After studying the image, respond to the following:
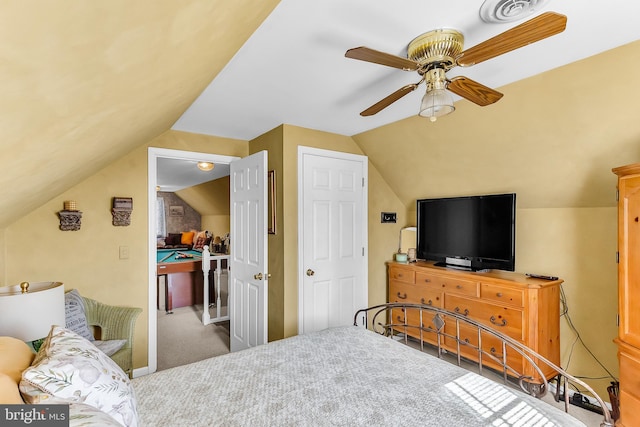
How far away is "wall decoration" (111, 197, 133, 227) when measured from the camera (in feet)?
9.12

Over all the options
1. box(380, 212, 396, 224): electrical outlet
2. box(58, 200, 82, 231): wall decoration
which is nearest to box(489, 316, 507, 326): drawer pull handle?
box(380, 212, 396, 224): electrical outlet

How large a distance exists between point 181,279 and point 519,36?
17.3 feet

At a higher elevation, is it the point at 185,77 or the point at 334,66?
the point at 334,66

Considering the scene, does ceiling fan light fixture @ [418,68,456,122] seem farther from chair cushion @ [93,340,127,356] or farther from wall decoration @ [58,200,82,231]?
wall decoration @ [58,200,82,231]

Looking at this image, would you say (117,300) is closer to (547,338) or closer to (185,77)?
(185,77)

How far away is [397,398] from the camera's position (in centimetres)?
130

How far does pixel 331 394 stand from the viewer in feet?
4.39

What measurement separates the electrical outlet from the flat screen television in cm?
38

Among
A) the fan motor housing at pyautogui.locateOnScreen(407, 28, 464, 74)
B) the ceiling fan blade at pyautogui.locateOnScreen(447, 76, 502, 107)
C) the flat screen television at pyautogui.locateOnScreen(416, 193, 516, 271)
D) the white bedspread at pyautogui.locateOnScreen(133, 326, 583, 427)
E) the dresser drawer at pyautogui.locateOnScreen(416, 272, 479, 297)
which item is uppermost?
the fan motor housing at pyautogui.locateOnScreen(407, 28, 464, 74)

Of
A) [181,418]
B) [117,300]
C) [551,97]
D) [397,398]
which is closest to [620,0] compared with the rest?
[551,97]

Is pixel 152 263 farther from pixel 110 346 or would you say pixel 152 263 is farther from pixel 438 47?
pixel 438 47

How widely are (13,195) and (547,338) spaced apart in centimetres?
367

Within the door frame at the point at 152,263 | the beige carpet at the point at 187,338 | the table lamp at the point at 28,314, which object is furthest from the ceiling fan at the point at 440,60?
the beige carpet at the point at 187,338

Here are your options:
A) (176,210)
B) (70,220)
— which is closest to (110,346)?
(70,220)
